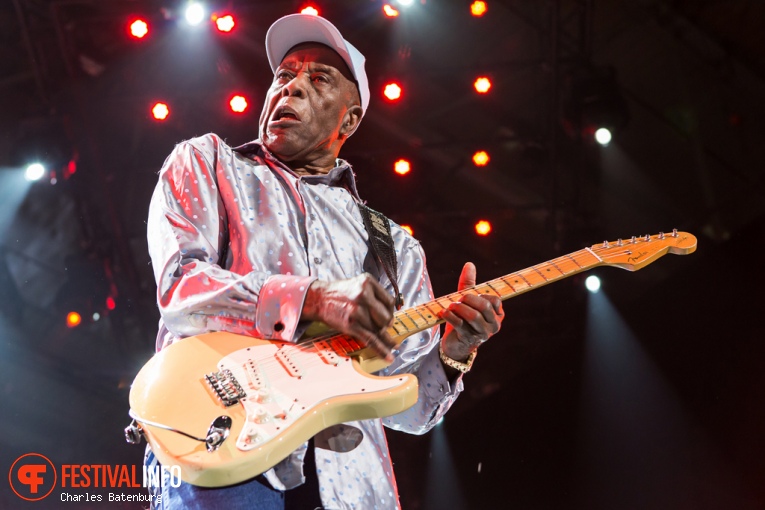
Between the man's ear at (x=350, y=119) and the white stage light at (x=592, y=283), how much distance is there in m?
2.68

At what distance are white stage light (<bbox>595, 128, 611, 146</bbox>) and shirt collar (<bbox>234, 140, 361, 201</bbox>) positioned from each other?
2790 millimetres

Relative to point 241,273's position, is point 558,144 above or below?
above

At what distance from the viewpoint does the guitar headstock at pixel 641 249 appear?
2838 millimetres

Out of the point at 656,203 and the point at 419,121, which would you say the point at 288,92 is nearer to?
the point at 419,121

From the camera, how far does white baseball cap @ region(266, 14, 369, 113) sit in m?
3.07

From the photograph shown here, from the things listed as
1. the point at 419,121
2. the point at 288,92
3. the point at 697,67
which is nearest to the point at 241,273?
the point at 288,92

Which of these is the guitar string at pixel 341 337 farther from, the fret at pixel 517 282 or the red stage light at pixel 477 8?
the red stage light at pixel 477 8

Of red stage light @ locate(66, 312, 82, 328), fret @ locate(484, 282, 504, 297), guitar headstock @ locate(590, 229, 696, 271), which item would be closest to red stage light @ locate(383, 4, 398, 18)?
guitar headstock @ locate(590, 229, 696, 271)

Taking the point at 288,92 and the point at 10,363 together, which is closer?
the point at 288,92

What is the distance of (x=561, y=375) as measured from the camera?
17.4ft

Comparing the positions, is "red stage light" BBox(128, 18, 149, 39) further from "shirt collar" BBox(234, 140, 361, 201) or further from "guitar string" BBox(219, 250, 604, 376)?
"guitar string" BBox(219, 250, 604, 376)

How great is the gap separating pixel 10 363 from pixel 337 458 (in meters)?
3.91

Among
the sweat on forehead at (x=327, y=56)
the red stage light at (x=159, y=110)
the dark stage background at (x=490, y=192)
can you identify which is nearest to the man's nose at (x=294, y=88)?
the sweat on forehead at (x=327, y=56)

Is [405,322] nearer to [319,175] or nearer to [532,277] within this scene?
[532,277]
